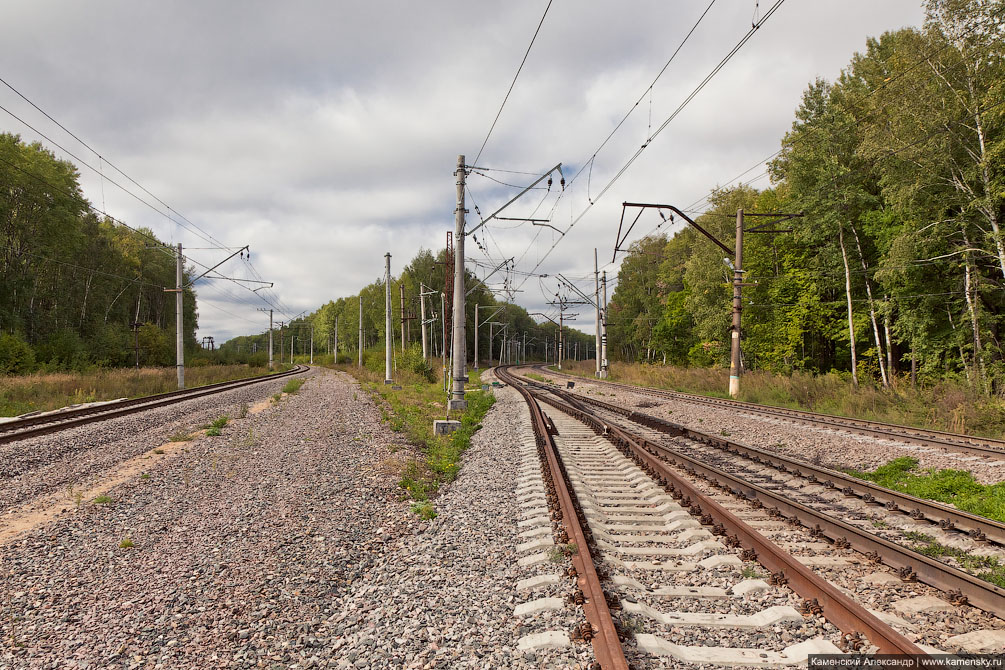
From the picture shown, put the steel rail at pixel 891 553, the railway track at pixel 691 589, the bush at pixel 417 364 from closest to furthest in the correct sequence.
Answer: the railway track at pixel 691 589 → the steel rail at pixel 891 553 → the bush at pixel 417 364

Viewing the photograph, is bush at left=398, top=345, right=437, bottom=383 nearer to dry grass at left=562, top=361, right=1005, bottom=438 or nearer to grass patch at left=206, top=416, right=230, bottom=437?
dry grass at left=562, top=361, right=1005, bottom=438

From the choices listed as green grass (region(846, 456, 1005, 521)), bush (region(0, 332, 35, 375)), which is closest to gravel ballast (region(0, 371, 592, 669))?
green grass (region(846, 456, 1005, 521))

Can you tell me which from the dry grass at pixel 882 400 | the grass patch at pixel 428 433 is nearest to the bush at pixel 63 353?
the grass patch at pixel 428 433

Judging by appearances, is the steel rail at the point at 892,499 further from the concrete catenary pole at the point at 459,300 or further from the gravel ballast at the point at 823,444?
the concrete catenary pole at the point at 459,300

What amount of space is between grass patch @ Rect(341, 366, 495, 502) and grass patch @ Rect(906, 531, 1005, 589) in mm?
6124

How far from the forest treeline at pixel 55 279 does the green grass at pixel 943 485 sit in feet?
120

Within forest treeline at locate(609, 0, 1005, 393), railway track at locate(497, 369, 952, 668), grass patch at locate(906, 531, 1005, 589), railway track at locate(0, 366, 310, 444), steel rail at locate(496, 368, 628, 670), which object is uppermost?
forest treeline at locate(609, 0, 1005, 393)

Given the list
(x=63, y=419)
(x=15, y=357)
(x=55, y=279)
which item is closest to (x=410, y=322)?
(x=55, y=279)

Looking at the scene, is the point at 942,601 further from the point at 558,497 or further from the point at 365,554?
the point at 365,554

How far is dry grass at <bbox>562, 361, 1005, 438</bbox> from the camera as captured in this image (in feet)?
40.7

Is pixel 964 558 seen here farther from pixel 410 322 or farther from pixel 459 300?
pixel 410 322

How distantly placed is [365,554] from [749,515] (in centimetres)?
466

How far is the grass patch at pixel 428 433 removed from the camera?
343 inches

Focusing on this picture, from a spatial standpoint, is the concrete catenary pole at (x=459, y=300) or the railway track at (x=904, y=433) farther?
the concrete catenary pole at (x=459, y=300)
